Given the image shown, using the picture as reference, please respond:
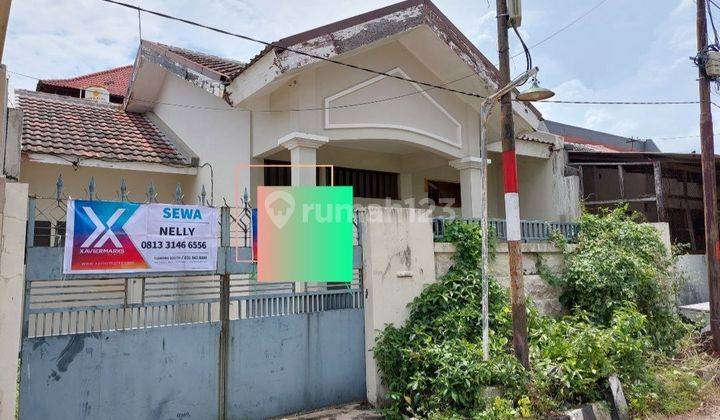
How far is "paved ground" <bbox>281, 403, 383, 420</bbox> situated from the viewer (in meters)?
4.91

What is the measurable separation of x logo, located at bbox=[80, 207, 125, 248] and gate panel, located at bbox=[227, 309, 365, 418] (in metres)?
1.36

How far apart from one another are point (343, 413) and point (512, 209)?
9.12 ft

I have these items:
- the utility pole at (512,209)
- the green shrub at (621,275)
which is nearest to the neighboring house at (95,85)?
the utility pole at (512,209)

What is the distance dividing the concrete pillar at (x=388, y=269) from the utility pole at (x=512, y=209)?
3.42 feet

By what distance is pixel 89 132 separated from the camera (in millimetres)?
8109

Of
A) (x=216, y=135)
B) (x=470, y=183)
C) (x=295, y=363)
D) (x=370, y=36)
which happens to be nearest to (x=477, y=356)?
(x=295, y=363)

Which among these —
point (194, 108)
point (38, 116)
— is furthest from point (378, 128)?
point (38, 116)

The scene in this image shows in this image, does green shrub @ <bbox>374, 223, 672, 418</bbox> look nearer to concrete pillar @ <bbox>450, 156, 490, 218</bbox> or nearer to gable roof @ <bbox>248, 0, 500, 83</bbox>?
concrete pillar @ <bbox>450, 156, 490, 218</bbox>

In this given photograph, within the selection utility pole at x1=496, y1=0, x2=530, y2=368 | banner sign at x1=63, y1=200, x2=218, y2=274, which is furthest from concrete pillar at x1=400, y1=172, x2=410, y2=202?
banner sign at x1=63, y1=200, x2=218, y2=274

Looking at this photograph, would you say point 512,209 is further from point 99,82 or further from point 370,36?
point 99,82

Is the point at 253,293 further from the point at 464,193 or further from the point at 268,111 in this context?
the point at 464,193

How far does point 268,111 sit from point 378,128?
166 cm

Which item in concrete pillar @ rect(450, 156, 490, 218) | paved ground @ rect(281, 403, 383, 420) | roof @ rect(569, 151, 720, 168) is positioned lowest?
paved ground @ rect(281, 403, 383, 420)

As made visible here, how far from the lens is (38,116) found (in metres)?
8.25
